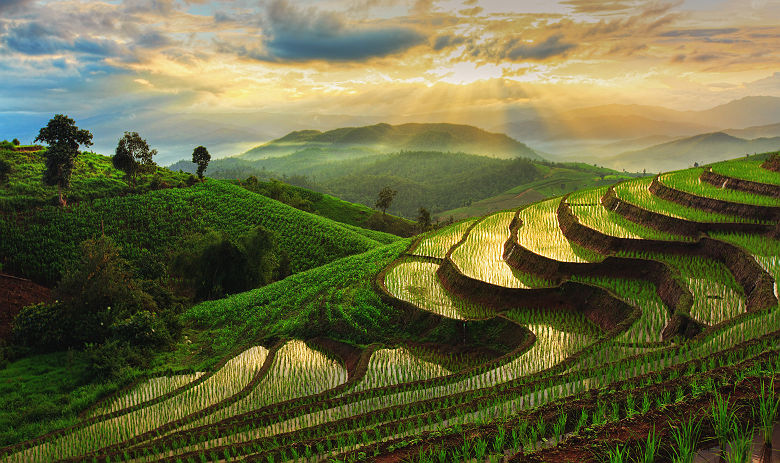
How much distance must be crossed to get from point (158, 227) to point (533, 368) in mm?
39141

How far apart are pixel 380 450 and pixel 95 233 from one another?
40.0 metres

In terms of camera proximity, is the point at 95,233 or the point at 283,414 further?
A: the point at 95,233

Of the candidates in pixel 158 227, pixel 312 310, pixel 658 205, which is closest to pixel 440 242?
pixel 312 310

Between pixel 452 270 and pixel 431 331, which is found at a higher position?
pixel 452 270

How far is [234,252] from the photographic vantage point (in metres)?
29.8

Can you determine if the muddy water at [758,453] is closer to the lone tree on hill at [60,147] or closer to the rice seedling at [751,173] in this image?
the rice seedling at [751,173]

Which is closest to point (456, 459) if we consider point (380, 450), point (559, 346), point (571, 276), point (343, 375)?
point (380, 450)

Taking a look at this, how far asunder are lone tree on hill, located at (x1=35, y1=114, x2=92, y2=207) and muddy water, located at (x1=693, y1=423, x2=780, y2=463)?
47.4 metres

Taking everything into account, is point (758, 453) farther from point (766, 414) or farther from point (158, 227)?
point (158, 227)

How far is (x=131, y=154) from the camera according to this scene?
45.0 meters

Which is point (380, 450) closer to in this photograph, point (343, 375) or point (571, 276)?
point (343, 375)

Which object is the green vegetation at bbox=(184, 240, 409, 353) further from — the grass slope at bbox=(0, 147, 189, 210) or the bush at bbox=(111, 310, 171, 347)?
the grass slope at bbox=(0, 147, 189, 210)

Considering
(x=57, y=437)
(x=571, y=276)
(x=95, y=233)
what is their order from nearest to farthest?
(x=57, y=437) < (x=571, y=276) < (x=95, y=233)

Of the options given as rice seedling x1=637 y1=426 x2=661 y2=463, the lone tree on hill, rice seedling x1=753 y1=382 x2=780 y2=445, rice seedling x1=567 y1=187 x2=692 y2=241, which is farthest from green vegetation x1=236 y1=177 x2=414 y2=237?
rice seedling x1=637 y1=426 x2=661 y2=463
